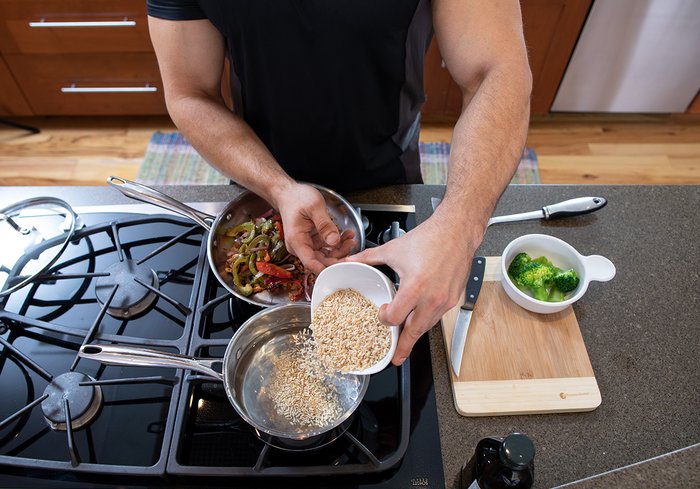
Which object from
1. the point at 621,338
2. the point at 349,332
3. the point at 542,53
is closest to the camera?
the point at 349,332

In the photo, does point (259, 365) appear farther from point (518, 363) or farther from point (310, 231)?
point (518, 363)

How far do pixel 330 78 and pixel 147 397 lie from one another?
77cm

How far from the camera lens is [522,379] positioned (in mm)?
920

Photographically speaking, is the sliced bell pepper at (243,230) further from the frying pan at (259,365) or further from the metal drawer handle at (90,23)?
the metal drawer handle at (90,23)

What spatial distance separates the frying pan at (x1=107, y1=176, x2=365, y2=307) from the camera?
989 millimetres

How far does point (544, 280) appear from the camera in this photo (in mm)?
982

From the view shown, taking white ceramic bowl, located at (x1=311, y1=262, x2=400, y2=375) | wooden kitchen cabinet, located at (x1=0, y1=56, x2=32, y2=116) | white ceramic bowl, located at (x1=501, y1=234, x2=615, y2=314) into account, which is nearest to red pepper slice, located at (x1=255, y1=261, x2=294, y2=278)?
white ceramic bowl, located at (x1=311, y1=262, x2=400, y2=375)

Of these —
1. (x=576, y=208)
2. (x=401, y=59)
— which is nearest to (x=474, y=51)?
(x=401, y=59)

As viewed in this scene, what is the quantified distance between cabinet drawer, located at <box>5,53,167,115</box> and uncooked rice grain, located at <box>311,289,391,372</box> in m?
2.13

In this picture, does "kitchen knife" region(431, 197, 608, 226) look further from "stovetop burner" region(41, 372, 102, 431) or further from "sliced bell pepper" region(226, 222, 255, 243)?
"stovetop burner" region(41, 372, 102, 431)

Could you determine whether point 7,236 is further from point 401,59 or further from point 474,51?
point 474,51

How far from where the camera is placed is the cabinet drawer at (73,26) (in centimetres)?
230

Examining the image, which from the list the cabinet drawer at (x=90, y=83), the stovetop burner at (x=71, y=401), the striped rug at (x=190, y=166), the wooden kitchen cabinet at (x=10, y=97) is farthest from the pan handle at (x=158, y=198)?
the wooden kitchen cabinet at (x=10, y=97)

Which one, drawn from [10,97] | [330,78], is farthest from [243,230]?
[10,97]
